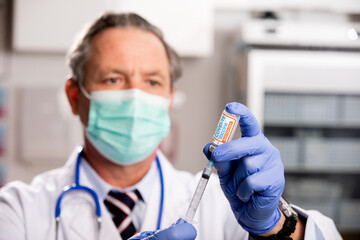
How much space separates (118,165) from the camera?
125 cm

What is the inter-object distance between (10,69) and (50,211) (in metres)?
1.71

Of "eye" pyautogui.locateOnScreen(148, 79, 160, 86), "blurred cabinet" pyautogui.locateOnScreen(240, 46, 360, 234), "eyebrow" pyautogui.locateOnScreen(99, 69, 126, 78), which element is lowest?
"blurred cabinet" pyautogui.locateOnScreen(240, 46, 360, 234)

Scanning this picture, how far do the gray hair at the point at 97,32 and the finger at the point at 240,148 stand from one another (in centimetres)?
55

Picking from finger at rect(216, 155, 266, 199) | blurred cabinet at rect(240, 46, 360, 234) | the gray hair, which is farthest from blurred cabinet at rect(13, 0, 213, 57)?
finger at rect(216, 155, 266, 199)

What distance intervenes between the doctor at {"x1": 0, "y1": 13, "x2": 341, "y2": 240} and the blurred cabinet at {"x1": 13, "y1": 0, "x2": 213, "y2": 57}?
1.01 meters

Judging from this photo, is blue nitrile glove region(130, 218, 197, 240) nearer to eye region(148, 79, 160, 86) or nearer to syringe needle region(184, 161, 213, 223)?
syringe needle region(184, 161, 213, 223)

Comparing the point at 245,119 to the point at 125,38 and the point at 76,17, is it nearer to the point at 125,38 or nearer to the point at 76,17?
the point at 125,38

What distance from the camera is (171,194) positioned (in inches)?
47.1

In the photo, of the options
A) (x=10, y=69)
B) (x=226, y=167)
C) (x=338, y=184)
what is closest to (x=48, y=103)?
(x=10, y=69)

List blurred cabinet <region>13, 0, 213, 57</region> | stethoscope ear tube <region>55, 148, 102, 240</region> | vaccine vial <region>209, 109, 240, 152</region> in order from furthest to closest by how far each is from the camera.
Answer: blurred cabinet <region>13, 0, 213, 57</region> → stethoscope ear tube <region>55, 148, 102, 240</region> → vaccine vial <region>209, 109, 240, 152</region>

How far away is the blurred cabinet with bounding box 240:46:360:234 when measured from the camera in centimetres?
212

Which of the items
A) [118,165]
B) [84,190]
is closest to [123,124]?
[118,165]

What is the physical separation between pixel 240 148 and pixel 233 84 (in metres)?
1.74

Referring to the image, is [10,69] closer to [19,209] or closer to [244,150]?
[19,209]
